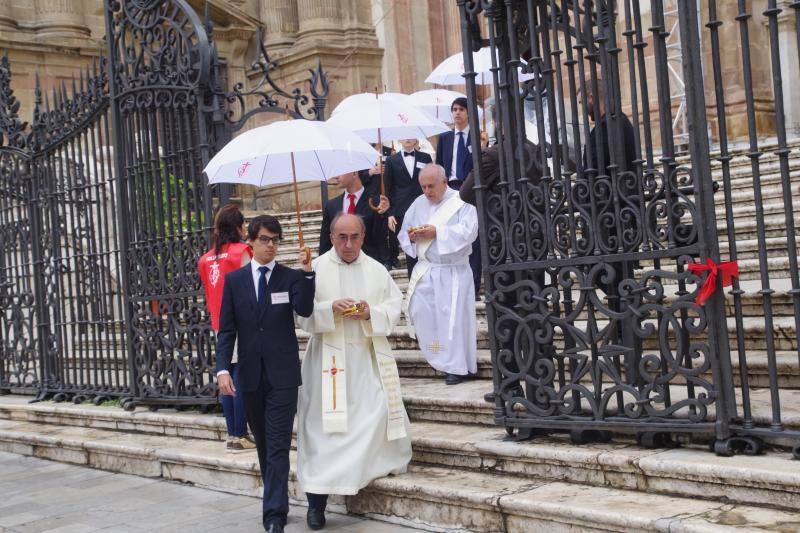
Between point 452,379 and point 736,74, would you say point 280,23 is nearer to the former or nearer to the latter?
point 736,74

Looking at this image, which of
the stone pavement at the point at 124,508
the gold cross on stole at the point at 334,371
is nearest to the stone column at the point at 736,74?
the stone pavement at the point at 124,508

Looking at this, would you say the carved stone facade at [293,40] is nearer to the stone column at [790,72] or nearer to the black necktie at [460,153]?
the stone column at [790,72]

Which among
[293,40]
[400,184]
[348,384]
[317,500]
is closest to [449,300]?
[348,384]

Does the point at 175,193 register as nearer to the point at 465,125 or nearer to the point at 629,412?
the point at 465,125

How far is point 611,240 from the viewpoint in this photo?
6.28m

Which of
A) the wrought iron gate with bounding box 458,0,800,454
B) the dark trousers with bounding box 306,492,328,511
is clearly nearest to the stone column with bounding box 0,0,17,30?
the wrought iron gate with bounding box 458,0,800,454

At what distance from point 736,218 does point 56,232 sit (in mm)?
7149

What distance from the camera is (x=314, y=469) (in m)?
6.75

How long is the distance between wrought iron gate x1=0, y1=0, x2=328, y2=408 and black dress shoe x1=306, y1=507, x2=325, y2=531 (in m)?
3.09

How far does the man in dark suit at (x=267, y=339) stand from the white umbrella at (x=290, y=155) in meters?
0.32

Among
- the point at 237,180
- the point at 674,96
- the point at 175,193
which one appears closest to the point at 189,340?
the point at 175,193

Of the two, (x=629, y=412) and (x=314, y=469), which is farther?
(x=314, y=469)

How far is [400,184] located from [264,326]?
484cm

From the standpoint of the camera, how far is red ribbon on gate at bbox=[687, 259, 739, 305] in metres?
5.73
